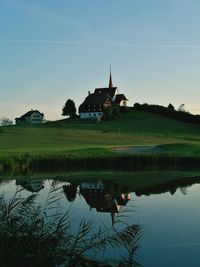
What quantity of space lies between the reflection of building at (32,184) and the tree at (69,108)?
318 feet

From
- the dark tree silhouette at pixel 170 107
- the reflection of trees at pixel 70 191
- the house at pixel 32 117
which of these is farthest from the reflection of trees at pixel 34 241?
the house at pixel 32 117

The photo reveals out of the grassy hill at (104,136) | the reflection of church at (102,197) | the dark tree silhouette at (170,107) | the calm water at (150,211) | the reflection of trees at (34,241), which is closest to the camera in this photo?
the reflection of trees at (34,241)

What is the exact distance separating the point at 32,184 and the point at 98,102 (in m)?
98.4

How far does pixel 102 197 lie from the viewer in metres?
24.9

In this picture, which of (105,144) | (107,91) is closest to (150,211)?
(105,144)

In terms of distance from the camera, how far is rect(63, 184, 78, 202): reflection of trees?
24.3m

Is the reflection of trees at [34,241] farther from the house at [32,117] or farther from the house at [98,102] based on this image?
the house at [32,117]

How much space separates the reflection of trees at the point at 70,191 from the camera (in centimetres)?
2433

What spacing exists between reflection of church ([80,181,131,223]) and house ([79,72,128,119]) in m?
90.1

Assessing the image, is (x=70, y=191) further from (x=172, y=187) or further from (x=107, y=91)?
(x=107, y=91)

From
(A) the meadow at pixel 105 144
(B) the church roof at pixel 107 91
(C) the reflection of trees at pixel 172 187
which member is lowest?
(C) the reflection of trees at pixel 172 187

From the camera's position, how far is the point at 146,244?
46.7 ft

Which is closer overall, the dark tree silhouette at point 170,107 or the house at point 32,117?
the dark tree silhouette at point 170,107

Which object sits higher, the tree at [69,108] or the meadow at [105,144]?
the tree at [69,108]
